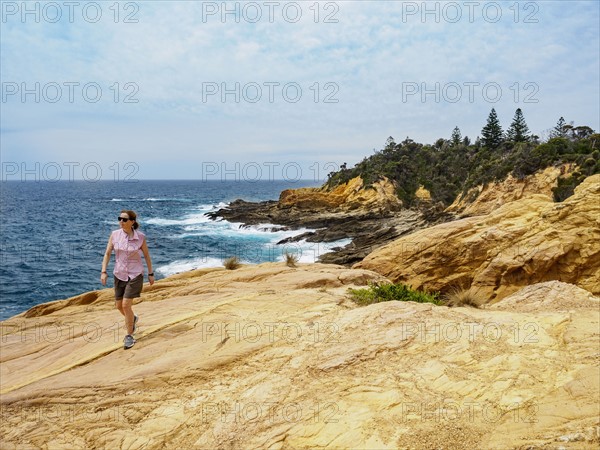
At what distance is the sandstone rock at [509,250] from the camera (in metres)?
11.8

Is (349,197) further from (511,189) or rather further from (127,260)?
(127,260)

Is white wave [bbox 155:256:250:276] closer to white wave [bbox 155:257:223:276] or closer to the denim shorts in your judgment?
white wave [bbox 155:257:223:276]

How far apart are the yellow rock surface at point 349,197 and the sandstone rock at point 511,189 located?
594 inches

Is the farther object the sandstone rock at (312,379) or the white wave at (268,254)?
the white wave at (268,254)

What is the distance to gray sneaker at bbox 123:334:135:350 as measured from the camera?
691 cm

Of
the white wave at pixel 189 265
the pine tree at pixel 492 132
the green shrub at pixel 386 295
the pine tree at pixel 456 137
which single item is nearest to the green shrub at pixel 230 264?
the green shrub at pixel 386 295

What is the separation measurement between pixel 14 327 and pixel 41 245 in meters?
38.8

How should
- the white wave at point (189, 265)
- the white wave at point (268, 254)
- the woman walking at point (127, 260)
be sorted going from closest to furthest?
the woman walking at point (127, 260) → the white wave at point (189, 265) → the white wave at point (268, 254)

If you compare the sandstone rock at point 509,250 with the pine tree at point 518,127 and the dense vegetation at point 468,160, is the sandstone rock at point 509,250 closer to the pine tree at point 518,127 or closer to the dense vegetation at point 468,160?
the dense vegetation at point 468,160

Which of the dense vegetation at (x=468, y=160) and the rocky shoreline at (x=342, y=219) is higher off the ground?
the dense vegetation at (x=468, y=160)

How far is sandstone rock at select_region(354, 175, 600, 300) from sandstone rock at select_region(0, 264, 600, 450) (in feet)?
12.0

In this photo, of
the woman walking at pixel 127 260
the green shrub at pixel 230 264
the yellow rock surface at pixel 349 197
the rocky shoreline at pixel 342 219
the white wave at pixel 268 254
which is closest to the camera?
the woman walking at pixel 127 260

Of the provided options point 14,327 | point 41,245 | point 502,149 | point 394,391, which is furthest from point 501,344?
point 502,149

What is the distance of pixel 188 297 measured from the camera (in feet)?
32.9
